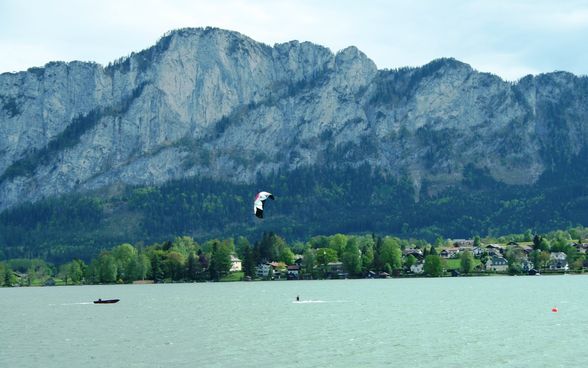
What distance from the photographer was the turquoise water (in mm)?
95625

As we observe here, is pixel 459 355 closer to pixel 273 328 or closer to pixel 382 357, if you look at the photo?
pixel 382 357

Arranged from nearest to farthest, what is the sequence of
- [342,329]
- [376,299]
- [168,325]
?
[342,329] < [168,325] < [376,299]

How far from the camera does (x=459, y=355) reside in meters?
95.6

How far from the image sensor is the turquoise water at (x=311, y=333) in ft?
314

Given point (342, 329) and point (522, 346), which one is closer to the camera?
point (522, 346)

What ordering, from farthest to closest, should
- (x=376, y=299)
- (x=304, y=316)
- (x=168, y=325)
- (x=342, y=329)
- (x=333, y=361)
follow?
(x=376, y=299) → (x=304, y=316) → (x=168, y=325) → (x=342, y=329) → (x=333, y=361)

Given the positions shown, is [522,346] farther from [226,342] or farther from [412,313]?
[412,313]

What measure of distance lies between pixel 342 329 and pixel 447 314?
25.1 m

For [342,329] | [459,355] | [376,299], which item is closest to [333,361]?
[459,355]

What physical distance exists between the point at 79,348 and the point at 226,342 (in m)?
16.1

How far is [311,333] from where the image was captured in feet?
390

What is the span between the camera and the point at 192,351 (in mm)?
102938

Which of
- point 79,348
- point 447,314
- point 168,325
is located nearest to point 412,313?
point 447,314

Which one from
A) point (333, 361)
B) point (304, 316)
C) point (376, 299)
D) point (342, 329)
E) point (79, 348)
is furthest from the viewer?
point (376, 299)
